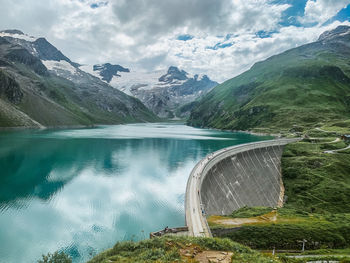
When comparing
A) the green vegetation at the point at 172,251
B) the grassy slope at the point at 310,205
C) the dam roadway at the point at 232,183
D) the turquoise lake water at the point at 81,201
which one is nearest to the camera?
the green vegetation at the point at 172,251

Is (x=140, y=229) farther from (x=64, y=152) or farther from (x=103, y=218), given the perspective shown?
(x=64, y=152)

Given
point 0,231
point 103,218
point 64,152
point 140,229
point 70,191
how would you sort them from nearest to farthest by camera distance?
point 0,231
point 140,229
point 103,218
point 70,191
point 64,152

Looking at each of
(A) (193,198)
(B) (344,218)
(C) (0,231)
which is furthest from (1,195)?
(B) (344,218)

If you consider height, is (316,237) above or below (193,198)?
below

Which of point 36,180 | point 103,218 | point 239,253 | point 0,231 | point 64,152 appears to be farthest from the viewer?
point 64,152

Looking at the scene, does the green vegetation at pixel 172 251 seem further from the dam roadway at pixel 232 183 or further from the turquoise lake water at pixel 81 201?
the turquoise lake water at pixel 81 201

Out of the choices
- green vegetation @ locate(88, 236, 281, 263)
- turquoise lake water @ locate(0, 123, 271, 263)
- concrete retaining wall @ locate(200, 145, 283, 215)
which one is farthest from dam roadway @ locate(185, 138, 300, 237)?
→ turquoise lake water @ locate(0, 123, 271, 263)

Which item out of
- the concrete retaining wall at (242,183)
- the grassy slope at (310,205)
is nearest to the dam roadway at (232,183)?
the concrete retaining wall at (242,183)
